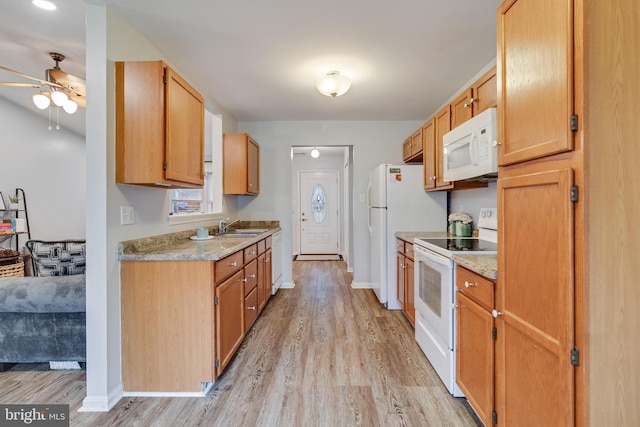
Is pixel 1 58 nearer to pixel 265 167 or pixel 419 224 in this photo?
pixel 265 167

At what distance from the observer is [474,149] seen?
2102 millimetres

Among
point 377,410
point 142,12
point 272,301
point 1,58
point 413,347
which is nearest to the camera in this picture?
point 377,410

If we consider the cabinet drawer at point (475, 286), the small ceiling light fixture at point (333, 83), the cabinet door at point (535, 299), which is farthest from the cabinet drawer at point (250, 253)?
the cabinet door at point (535, 299)

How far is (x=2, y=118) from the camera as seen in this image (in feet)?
14.7

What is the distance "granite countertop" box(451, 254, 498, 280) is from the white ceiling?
4.94 ft

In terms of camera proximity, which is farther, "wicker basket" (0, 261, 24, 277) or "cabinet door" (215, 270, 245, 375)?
"wicker basket" (0, 261, 24, 277)

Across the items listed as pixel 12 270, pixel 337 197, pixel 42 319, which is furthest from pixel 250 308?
pixel 337 197

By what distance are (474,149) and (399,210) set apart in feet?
4.71

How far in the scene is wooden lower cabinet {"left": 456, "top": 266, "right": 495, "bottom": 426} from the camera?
148cm

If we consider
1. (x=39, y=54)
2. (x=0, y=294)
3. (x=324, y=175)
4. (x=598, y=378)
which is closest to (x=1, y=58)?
(x=39, y=54)

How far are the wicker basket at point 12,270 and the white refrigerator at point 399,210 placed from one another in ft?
15.3

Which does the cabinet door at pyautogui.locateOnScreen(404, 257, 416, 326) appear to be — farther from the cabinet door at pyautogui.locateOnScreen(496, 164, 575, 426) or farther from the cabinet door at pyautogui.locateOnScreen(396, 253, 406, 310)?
the cabinet door at pyautogui.locateOnScreen(496, 164, 575, 426)

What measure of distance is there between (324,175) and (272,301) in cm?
398

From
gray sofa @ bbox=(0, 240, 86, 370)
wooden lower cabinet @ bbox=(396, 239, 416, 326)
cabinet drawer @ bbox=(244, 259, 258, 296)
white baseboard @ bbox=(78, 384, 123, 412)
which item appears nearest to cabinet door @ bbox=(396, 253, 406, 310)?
wooden lower cabinet @ bbox=(396, 239, 416, 326)
